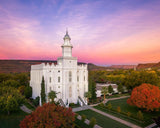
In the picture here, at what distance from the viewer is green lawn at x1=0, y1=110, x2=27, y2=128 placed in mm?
24234

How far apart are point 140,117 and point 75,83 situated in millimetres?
19293

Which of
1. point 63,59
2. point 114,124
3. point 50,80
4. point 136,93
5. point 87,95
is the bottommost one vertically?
point 114,124

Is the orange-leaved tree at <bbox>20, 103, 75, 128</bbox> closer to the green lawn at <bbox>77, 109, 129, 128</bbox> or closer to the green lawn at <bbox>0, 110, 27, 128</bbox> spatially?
the green lawn at <bbox>77, 109, 129, 128</bbox>

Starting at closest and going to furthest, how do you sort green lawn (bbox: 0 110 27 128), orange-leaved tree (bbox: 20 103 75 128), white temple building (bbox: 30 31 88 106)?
orange-leaved tree (bbox: 20 103 75 128), green lawn (bbox: 0 110 27 128), white temple building (bbox: 30 31 88 106)

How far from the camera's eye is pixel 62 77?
36.7m

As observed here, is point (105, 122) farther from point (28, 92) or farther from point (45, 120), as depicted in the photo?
point (28, 92)

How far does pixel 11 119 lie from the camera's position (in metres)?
27.1

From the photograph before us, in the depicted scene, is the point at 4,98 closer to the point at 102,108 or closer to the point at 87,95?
the point at 87,95

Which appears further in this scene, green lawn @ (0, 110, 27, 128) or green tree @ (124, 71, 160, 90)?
green tree @ (124, 71, 160, 90)

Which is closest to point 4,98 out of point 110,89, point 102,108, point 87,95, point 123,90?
point 87,95

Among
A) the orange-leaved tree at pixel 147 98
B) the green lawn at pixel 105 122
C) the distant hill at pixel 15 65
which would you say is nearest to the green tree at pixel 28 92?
the green lawn at pixel 105 122

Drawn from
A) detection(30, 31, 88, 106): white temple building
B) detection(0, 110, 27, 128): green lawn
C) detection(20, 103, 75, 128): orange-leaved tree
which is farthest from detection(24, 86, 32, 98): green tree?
detection(20, 103, 75, 128): orange-leaved tree

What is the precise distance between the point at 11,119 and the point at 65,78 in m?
16.1

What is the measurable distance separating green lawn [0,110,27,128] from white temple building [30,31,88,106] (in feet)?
29.6
